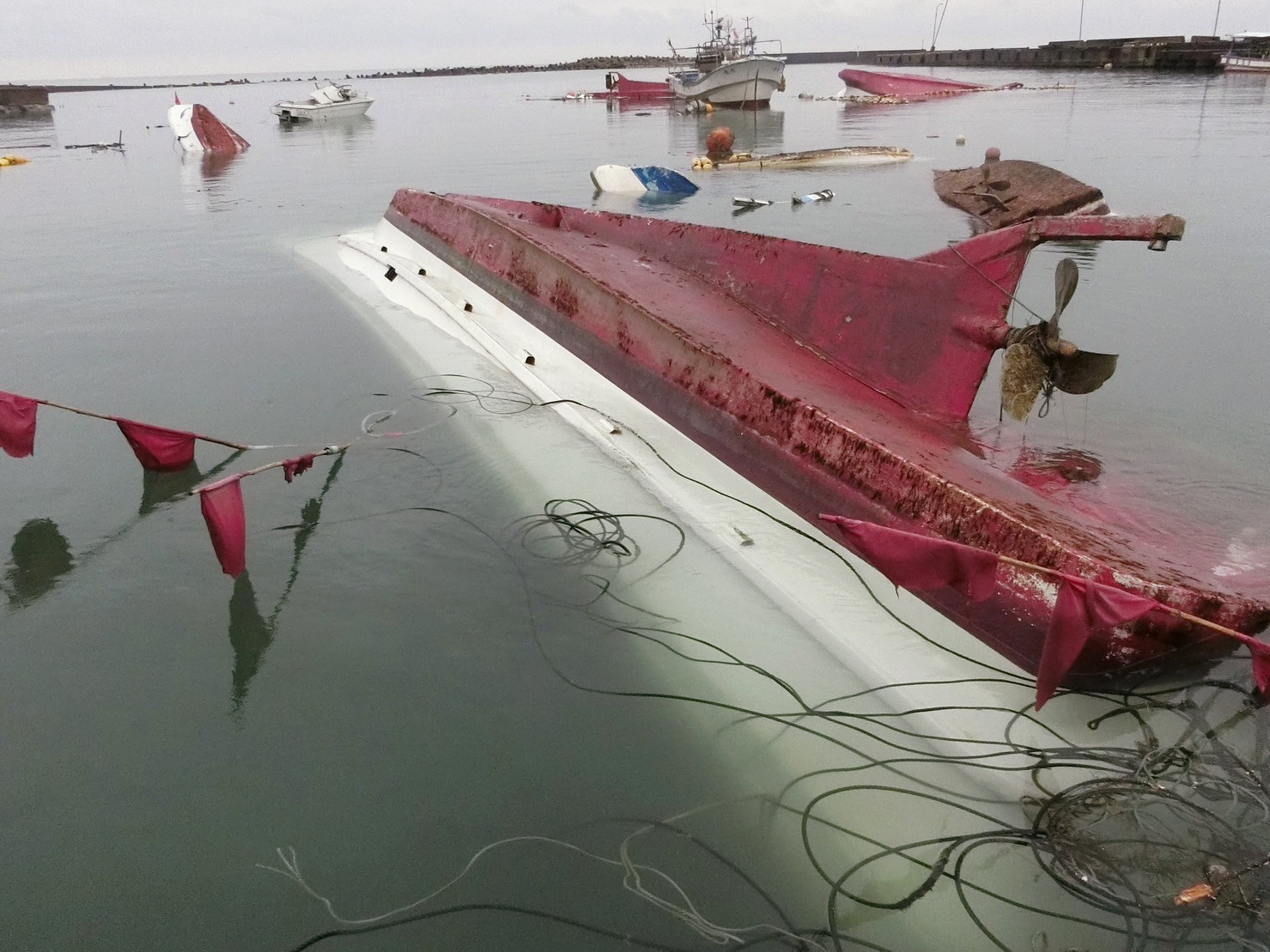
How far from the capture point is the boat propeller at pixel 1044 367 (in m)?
5.27

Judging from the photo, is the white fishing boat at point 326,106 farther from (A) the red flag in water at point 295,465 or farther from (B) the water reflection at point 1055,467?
(B) the water reflection at point 1055,467

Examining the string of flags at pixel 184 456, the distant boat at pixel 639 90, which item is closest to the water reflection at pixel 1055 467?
the string of flags at pixel 184 456

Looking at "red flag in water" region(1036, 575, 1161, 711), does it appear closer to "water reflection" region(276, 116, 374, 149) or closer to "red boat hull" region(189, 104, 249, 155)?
"red boat hull" region(189, 104, 249, 155)

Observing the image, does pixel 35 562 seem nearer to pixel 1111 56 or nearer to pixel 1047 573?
pixel 1047 573

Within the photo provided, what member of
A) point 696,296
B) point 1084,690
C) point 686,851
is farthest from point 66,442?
point 1084,690

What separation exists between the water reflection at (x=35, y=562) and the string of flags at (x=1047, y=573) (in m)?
4.21

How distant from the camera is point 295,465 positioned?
541cm

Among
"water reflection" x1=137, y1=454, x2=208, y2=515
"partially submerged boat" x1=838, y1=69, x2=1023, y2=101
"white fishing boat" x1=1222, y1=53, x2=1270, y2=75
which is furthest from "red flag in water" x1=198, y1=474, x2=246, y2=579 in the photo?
"white fishing boat" x1=1222, y1=53, x2=1270, y2=75

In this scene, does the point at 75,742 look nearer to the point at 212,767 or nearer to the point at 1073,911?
the point at 212,767

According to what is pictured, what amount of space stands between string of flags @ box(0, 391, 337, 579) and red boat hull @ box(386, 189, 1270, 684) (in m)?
2.46

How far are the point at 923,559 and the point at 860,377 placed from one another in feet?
9.46

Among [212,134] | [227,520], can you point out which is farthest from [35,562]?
[212,134]

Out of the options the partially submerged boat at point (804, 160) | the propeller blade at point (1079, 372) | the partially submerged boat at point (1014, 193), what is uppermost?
the partially submerged boat at point (804, 160)

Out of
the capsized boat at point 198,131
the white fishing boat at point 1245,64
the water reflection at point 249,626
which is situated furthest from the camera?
the white fishing boat at point 1245,64
